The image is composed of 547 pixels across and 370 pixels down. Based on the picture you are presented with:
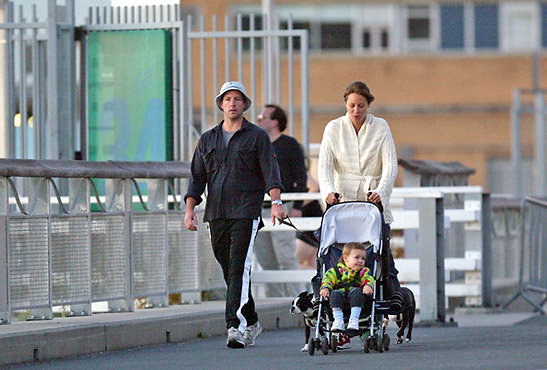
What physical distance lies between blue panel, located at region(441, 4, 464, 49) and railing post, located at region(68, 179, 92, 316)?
38.4 m

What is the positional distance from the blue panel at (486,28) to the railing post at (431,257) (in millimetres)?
36460

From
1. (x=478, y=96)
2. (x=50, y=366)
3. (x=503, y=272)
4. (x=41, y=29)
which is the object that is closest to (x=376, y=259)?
(x=50, y=366)

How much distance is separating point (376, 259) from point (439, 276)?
10.6 ft

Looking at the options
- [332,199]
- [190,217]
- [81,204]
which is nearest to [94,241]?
[81,204]

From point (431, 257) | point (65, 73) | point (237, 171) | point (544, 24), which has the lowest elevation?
point (431, 257)

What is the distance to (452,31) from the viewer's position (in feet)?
166

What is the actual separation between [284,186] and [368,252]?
4.19 metres

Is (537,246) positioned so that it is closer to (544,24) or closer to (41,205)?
(41,205)

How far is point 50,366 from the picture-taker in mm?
10773

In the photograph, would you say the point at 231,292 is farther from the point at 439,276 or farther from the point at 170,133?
the point at 170,133

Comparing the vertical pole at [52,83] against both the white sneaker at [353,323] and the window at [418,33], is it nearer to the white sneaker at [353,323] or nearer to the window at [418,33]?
the white sneaker at [353,323]

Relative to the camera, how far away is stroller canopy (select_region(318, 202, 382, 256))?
1166 centimetres

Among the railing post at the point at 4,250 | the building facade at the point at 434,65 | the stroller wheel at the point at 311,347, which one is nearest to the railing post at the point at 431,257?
the stroller wheel at the point at 311,347

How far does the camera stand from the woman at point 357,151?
39.4 feet
